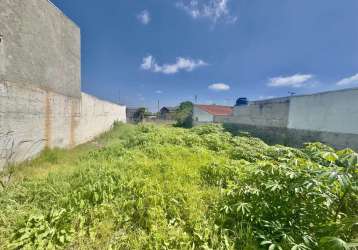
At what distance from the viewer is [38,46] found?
423 centimetres

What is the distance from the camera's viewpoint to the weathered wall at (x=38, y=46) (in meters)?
3.40

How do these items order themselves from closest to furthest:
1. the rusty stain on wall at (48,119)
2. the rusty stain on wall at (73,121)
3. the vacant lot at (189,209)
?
the vacant lot at (189,209), the rusty stain on wall at (48,119), the rusty stain on wall at (73,121)

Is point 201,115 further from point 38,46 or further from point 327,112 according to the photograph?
point 38,46

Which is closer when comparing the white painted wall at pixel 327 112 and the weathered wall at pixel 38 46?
the weathered wall at pixel 38 46

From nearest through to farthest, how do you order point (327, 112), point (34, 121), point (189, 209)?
point (189, 209), point (34, 121), point (327, 112)

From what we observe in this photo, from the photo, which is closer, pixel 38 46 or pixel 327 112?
pixel 38 46

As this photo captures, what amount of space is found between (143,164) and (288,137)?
6.95 metres

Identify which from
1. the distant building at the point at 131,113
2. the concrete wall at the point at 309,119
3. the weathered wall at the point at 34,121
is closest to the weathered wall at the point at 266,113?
the concrete wall at the point at 309,119

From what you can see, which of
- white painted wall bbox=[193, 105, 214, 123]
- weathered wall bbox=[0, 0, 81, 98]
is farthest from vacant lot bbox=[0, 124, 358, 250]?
white painted wall bbox=[193, 105, 214, 123]

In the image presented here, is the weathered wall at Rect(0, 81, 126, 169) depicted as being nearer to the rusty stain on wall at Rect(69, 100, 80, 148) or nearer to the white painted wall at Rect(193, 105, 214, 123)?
the rusty stain on wall at Rect(69, 100, 80, 148)

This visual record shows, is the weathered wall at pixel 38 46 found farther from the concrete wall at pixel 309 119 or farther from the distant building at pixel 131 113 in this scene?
the distant building at pixel 131 113

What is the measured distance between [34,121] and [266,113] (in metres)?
9.50

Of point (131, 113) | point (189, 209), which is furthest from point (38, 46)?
point (131, 113)

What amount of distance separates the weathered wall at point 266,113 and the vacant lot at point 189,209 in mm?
6452
